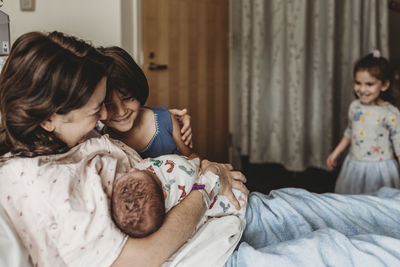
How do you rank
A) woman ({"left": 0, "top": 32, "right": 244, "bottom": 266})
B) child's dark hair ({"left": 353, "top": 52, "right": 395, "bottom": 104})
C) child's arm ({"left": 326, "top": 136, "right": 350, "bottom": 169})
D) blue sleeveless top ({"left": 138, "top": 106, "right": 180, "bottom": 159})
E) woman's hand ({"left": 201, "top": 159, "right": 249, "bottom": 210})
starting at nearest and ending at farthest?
woman ({"left": 0, "top": 32, "right": 244, "bottom": 266}), woman's hand ({"left": 201, "top": 159, "right": 249, "bottom": 210}), blue sleeveless top ({"left": 138, "top": 106, "right": 180, "bottom": 159}), child's dark hair ({"left": 353, "top": 52, "right": 395, "bottom": 104}), child's arm ({"left": 326, "top": 136, "right": 350, "bottom": 169})

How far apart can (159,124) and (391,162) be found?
1.62 m

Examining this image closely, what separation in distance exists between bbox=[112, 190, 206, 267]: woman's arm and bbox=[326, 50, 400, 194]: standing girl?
5.57ft

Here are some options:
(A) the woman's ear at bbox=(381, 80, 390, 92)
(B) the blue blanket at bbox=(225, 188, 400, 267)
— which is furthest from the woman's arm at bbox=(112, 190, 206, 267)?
(A) the woman's ear at bbox=(381, 80, 390, 92)

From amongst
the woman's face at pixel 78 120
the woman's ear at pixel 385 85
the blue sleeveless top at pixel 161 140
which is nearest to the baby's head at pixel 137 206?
the woman's face at pixel 78 120

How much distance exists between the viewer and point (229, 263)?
102 centimetres

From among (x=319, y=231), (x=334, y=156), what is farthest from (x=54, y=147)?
(x=334, y=156)

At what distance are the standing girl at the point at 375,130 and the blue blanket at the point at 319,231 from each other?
3.17ft

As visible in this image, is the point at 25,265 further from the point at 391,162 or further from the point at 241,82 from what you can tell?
the point at 241,82

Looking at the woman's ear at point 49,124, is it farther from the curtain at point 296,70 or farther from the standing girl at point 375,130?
the curtain at point 296,70

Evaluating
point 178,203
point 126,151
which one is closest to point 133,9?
point 126,151

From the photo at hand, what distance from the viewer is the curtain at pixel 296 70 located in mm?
3340

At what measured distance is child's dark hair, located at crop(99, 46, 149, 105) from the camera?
135 centimetres

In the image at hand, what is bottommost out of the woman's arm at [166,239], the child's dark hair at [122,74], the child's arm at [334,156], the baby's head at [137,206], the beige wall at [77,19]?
the child's arm at [334,156]

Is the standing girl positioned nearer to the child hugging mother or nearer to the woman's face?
the child hugging mother
